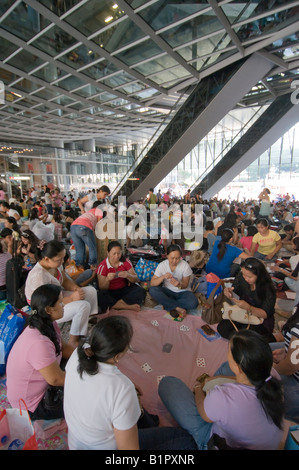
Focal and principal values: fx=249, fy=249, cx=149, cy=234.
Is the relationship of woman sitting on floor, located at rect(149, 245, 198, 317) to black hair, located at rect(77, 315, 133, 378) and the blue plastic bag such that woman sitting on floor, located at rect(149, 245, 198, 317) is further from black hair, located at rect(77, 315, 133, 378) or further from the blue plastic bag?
black hair, located at rect(77, 315, 133, 378)

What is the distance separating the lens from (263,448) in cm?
149

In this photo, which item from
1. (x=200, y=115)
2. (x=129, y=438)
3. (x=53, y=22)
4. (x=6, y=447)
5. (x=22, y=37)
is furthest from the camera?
(x=200, y=115)

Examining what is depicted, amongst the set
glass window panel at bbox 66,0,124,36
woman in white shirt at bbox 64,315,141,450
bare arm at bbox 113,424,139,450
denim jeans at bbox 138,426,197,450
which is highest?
glass window panel at bbox 66,0,124,36

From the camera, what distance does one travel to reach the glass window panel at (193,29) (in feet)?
24.0

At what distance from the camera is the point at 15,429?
1692mm

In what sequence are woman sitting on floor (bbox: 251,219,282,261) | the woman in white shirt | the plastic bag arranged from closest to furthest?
the woman in white shirt
woman sitting on floor (bbox: 251,219,282,261)
the plastic bag

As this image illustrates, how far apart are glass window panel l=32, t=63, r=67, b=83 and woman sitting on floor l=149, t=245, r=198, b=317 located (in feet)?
35.5

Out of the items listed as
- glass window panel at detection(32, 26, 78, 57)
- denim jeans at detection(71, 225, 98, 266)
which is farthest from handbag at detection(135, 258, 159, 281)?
glass window panel at detection(32, 26, 78, 57)

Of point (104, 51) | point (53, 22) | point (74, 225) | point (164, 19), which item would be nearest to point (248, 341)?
point (74, 225)

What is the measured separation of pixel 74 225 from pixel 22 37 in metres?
7.12

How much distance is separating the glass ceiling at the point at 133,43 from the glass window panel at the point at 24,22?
27mm

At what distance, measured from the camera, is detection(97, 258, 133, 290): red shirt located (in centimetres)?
413

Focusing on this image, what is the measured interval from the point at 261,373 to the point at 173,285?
2.78 meters
